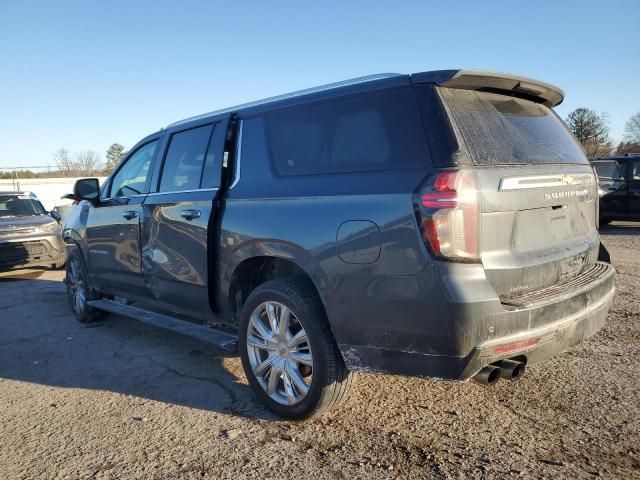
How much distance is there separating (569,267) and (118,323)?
4877 millimetres

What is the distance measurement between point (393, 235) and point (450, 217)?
12.1 inches

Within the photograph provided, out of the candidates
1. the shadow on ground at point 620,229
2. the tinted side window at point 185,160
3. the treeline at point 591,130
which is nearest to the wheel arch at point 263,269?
the tinted side window at point 185,160

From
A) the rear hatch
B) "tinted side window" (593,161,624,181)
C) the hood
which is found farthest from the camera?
"tinted side window" (593,161,624,181)

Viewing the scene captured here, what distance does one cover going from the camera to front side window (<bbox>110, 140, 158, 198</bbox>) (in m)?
5.13

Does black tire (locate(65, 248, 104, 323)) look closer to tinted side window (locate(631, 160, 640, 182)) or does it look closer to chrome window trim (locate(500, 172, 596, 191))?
chrome window trim (locate(500, 172, 596, 191))

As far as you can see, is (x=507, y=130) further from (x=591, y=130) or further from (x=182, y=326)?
(x=591, y=130)

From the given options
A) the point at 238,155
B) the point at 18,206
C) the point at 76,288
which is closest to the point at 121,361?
the point at 76,288

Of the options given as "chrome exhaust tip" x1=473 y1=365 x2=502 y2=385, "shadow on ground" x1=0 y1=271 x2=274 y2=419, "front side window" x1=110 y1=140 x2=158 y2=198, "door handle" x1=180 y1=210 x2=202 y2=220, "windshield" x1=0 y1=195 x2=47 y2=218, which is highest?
"front side window" x1=110 y1=140 x2=158 y2=198

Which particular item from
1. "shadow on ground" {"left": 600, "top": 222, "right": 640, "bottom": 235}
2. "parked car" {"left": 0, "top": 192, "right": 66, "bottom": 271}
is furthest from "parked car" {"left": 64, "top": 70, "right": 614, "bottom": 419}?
"shadow on ground" {"left": 600, "top": 222, "right": 640, "bottom": 235}

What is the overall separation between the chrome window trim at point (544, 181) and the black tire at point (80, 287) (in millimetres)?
4870

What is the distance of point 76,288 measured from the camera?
6422 mm

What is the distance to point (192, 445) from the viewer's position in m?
3.16

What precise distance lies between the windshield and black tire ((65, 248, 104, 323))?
4.90 m

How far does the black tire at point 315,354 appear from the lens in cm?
317
